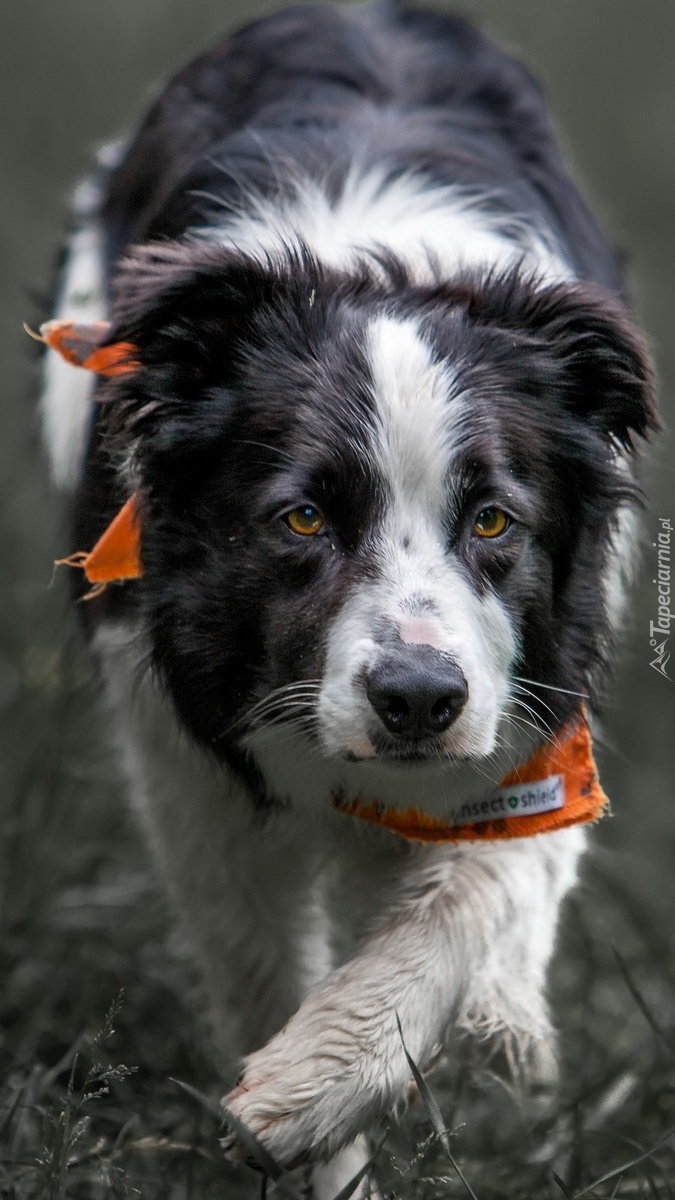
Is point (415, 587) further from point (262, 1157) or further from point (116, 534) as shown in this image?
point (262, 1157)

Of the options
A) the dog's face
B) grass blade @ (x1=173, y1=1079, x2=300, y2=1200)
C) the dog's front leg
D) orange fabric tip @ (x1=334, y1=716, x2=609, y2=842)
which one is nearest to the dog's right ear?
the dog's face

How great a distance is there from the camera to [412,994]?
136 inches

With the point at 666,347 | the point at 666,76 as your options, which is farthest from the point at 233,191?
the point at 666,76

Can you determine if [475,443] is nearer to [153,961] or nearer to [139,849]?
[153,961]

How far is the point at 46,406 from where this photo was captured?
5121mm

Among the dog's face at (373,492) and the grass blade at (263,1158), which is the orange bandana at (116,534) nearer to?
the dog's face at (373,492)

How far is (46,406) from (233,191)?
115 centimetres

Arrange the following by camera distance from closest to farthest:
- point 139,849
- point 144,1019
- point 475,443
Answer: point 475,443
point 144,1019
point 139,849

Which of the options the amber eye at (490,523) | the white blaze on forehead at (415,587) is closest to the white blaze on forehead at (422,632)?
the white blaze on forehead at (415,587)

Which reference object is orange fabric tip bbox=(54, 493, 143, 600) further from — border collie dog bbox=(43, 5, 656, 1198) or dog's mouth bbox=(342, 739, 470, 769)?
dog's mouth bbox=(342, 739, 470, 769)

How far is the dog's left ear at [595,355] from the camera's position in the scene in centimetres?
367

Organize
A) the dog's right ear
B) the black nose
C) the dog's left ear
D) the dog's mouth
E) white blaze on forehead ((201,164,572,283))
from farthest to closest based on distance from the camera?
white blaze on forehead ((201,164,572,283)), the dog's left ear, the dog's right ear, the dog's mouth, the black nose

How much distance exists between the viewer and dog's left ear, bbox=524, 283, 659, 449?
367 centimetres

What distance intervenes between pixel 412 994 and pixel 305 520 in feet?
3.23
